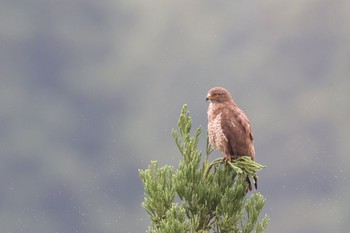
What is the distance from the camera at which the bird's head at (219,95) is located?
6.58 meters

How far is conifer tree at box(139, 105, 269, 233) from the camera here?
5500mm

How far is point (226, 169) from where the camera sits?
5848 millimetres

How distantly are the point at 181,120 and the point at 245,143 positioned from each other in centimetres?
108

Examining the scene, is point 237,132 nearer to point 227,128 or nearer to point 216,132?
point 227,128

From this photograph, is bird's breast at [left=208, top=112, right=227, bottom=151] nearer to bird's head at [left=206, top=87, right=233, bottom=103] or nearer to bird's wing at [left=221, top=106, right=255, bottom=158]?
bird's wing at [left=221, top=106, right=255, bottom=158]

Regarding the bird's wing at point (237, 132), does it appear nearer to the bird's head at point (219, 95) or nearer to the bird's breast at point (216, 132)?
the bird's breast at point (216, 132)

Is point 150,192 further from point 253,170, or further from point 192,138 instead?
point 253,170

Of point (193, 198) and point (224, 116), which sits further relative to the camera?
point (224, 116)

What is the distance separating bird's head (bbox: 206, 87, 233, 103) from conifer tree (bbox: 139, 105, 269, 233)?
104 cm

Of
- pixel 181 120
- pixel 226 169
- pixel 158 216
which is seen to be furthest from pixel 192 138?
pixel 158 216

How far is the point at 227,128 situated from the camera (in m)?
6.23

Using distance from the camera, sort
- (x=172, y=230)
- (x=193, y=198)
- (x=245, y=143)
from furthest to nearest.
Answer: (x=245, y=143), (x=193, y=198), (x=172, y=230)

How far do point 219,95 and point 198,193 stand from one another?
174cm

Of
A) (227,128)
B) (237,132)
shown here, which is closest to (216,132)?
(227,128)
